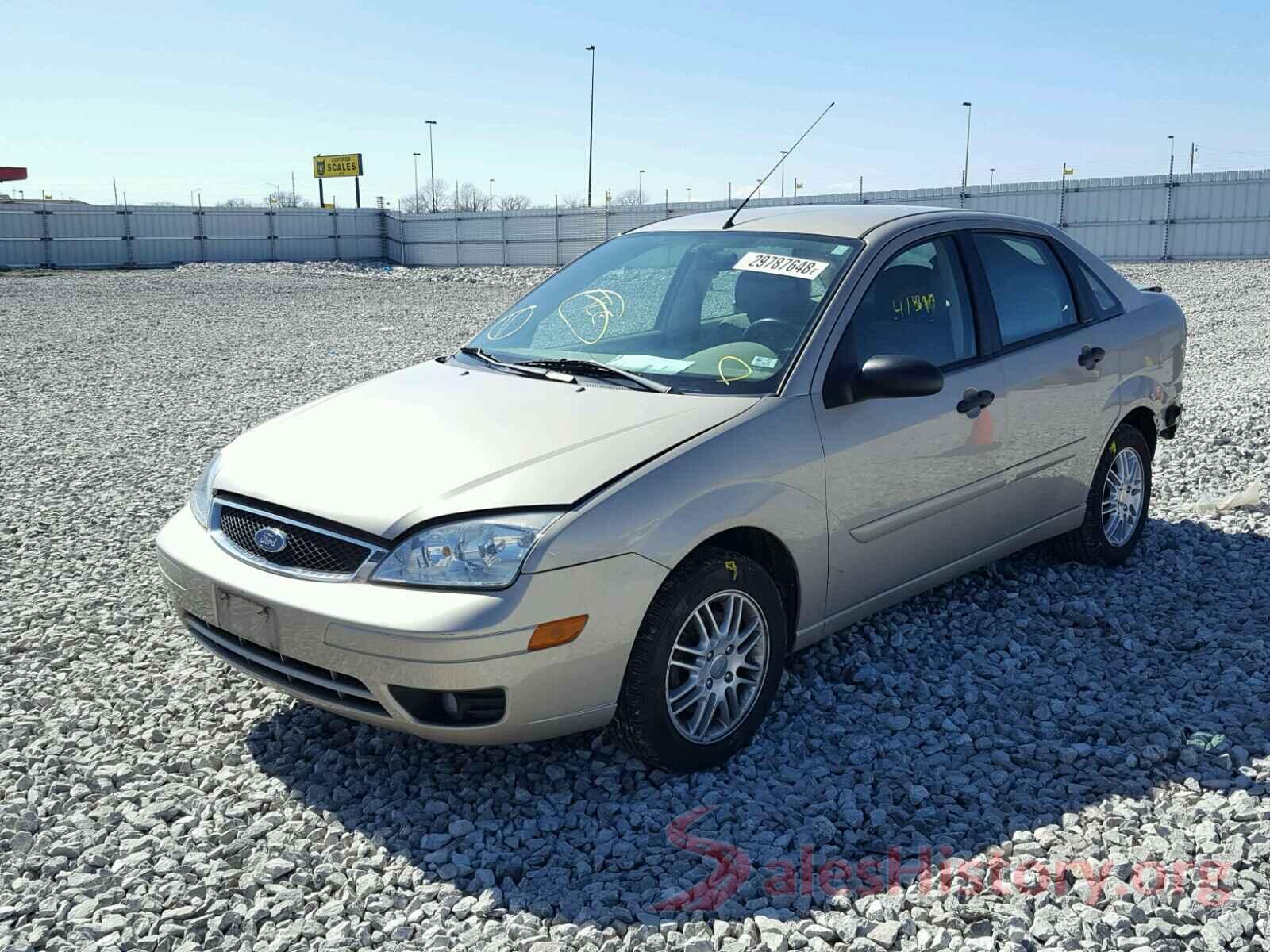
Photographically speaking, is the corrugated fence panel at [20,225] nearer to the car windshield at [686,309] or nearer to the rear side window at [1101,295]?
the car windshield at [686,309]

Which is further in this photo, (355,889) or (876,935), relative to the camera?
(355,889)

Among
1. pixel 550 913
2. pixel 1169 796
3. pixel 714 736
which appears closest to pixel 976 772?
pixel 1169 796

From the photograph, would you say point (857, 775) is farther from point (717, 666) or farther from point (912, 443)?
point (912, 443)

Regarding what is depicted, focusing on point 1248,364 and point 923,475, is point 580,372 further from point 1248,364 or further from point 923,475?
point 1248,364

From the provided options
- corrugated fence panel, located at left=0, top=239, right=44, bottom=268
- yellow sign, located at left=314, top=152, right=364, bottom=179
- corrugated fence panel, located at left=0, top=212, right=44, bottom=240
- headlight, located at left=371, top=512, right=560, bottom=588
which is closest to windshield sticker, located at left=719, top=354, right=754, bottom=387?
headlight, located at left=371, top=512, right=560, bottom=588

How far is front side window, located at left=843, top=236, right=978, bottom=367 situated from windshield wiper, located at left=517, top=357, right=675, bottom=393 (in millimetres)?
707

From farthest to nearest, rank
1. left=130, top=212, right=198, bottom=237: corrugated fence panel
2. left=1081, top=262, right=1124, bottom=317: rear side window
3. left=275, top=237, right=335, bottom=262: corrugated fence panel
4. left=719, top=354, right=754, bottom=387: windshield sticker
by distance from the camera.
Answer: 1. left=275, top=237, right=335, bottom=262: corrugated fence panel
2. left=130, top=212, right=198, bottom=237: corrugated fence panel
3. left=1081, top=262, right=1124, bottom=317: rear side window
4. left=719, top=354, right=754, bottom=387: windshield sticker

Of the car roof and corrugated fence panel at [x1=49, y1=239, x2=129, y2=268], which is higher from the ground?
the car roof

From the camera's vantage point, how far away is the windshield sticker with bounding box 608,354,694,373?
4.12 m

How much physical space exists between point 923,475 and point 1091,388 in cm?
141

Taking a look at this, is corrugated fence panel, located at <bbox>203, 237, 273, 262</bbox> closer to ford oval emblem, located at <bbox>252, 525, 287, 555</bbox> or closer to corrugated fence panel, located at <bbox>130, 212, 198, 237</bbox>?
corrugated fence panel, located at <bbox>130, 212, 198, 237</bbox>

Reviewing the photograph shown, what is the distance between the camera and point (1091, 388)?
206 inches

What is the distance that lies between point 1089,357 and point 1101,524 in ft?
2.84

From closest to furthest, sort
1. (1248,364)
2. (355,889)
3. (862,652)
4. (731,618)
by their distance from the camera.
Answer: (355,889), (731,618), (862,652), (1248,364)
